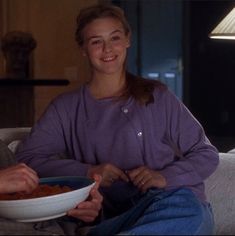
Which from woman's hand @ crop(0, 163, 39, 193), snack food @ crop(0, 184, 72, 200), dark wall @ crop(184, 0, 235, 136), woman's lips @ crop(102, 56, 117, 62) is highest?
woman's lips @ crop(102, 56, 117, 62)

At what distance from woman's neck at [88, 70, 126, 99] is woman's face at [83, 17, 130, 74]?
0.07 ft

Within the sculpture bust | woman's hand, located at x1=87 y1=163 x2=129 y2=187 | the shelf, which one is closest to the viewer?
woman's hand, located at x1=87 y1=163 x2=129 y2=187

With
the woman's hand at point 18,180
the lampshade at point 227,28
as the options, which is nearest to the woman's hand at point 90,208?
the woman's hand at point 18,180

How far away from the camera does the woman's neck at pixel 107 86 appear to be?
63.9 inches

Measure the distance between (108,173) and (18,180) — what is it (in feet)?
1.00

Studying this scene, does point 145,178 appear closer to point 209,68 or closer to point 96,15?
point 96,15

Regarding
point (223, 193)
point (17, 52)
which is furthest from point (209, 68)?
point (223, 193)

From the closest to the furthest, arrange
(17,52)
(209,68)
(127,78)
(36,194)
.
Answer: (36,194), (127,78), (17,52), (209,68)

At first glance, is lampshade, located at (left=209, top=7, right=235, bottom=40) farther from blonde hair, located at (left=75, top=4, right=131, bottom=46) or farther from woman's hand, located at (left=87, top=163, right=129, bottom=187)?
woman's hand, located at (left=87, top=163, right=129, bottom=187)

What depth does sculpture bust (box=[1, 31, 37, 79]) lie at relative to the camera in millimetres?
4559

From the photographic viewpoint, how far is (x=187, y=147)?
1.54 metres

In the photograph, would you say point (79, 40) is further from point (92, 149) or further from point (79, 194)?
point (79, 194)

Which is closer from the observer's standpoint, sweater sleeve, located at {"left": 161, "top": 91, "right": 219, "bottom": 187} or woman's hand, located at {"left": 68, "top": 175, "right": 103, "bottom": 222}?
woman's hand, located at {"left": 68, "top": 175, "right": 103, "bottom": 222}

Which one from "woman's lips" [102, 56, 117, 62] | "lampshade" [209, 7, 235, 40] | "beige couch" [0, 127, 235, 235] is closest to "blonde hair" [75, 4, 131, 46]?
"woman's lips" [102, 56, 117, 62]
